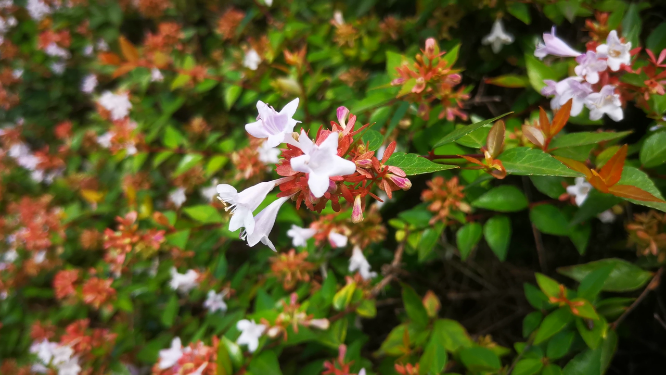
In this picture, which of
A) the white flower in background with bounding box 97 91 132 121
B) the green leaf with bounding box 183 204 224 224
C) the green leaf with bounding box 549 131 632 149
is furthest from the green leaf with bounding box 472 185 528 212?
the white flower in background with bounding box 97 91 132 121

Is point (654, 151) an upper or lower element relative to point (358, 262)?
upper

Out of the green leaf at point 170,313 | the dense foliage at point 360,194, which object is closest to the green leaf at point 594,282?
the dense foliage at point 360,194

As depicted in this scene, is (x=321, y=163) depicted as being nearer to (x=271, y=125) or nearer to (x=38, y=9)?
(x=271, y=125)

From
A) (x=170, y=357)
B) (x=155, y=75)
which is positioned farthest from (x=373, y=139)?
(x=155, y=75)

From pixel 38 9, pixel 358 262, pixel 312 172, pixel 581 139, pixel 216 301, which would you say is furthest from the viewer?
A: pixel 38 9

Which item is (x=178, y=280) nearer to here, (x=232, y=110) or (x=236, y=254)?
(x=236, y=254)

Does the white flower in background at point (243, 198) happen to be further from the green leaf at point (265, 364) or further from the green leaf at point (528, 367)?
the green leaf at point (528, 367)

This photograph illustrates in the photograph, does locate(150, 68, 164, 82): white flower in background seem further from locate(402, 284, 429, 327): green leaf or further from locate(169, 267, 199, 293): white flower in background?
locate(402, 284, 429, 327): green leaf
